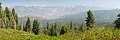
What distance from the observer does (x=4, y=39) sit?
22.1 m

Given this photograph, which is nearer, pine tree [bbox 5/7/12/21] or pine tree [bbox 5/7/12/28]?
pine tree [bbox 5/7/12/21]

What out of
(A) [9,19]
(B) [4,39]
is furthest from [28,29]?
(B) [4,39]

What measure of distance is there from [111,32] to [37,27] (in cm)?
12785

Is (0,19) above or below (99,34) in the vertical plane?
below

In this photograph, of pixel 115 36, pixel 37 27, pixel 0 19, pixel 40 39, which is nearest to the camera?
pixel 115 36

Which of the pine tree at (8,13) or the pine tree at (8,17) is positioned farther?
the pine tree at (8,17)

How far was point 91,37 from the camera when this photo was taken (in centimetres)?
1816

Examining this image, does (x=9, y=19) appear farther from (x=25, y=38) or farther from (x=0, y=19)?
(x=25, y=38)

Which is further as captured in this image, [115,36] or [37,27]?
[37,27]

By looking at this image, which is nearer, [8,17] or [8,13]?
[8,13]

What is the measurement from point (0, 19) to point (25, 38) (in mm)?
109042

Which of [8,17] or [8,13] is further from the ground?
[8,13]

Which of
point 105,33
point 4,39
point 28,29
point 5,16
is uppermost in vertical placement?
point 105,33

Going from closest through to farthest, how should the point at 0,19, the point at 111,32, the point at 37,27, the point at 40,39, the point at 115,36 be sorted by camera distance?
the point at 115,36 → the point at 111,32 → the point at 40,39 → the point at 0,19 → the point at 37,27
